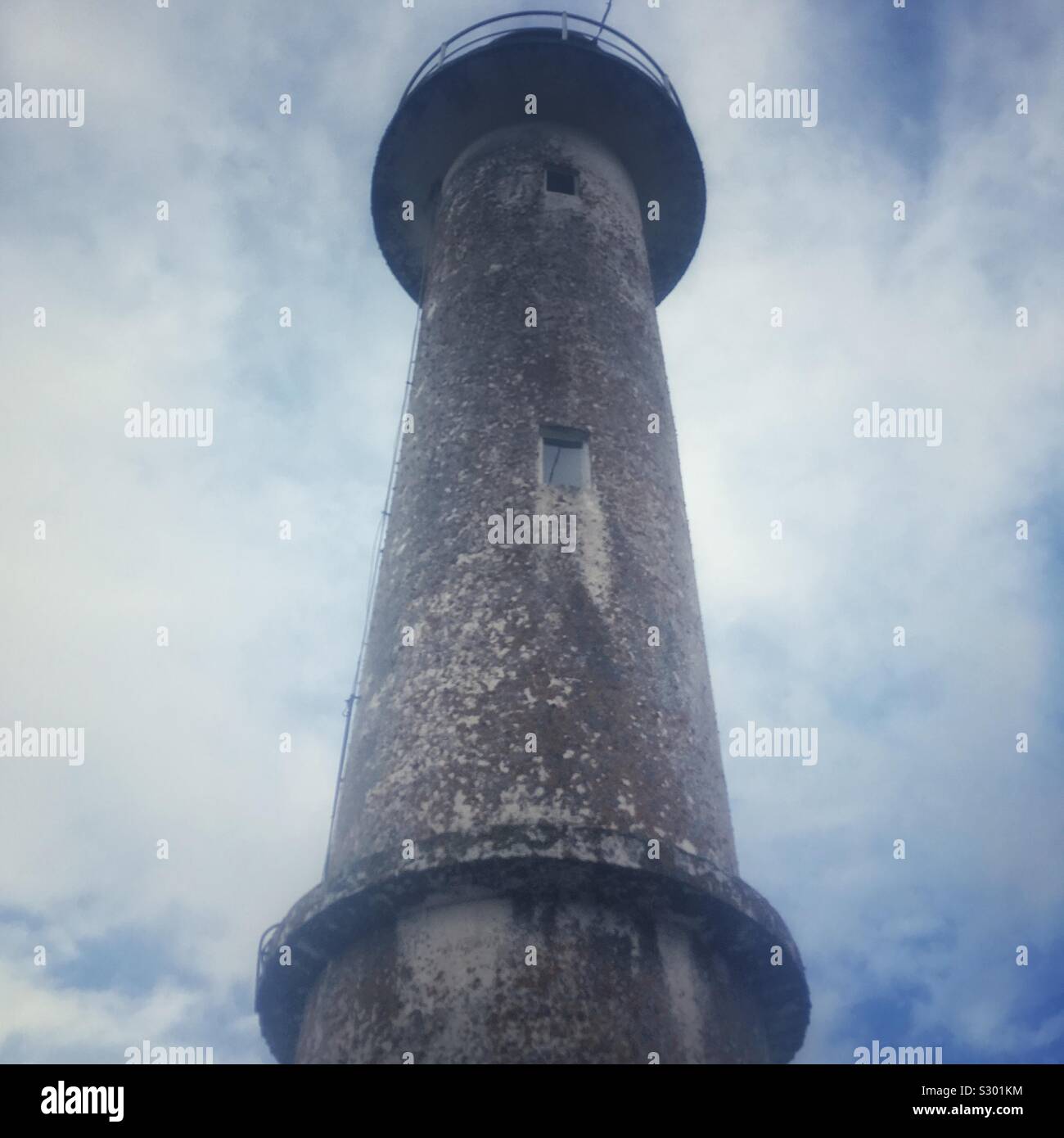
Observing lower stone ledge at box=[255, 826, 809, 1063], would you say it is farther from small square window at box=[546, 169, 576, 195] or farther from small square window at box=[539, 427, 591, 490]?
small square window at box=[546, 169, 576, 195]

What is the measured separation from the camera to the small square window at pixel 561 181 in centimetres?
964

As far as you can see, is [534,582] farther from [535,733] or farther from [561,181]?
[561,181]

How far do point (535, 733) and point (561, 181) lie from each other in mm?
5766

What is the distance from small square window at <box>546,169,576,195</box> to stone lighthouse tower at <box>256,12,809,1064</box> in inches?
1.6

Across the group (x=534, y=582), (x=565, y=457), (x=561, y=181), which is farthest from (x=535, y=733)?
(x=561, y=181)

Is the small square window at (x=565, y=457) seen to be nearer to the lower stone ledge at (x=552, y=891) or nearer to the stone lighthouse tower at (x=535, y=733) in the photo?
the stone lighthouse tower at (x=535, y=733)

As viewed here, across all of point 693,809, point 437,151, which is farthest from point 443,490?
point 437,151

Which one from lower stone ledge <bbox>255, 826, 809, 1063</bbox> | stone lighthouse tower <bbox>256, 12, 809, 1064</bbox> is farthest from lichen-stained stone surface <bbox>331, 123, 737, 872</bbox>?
lower stone ledge <bbox>255, 826, 809, 1063</bbox>

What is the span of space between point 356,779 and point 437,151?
6.70 m

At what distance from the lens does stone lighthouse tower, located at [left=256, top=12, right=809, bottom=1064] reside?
5.41 meters

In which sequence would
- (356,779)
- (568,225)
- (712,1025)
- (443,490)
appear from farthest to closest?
(568,225), (443,490), (356,779), (712,1025)
